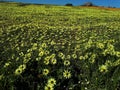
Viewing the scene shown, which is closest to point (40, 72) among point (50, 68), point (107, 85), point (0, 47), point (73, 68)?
point (50, 68)

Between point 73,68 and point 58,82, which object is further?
point 73,68

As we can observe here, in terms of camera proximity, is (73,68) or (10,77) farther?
(73,68)

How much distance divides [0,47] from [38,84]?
7.15 meters

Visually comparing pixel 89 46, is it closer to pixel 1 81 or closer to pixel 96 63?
pixel 96 63

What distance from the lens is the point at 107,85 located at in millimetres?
7238

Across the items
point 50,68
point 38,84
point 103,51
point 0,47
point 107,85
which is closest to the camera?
point 107,85

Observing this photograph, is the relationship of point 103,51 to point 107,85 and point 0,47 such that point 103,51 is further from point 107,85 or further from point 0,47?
point 0,47

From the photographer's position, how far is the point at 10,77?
308 inches

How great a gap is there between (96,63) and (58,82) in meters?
1.16

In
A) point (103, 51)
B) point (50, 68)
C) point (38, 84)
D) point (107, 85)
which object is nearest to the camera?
point (107, 85)

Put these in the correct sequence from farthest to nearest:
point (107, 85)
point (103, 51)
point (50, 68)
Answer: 1. point (103, 51)
2. point (50, 68)
3. point (107, 85)

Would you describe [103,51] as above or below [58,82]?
above

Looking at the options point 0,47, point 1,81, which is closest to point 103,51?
point 1,81

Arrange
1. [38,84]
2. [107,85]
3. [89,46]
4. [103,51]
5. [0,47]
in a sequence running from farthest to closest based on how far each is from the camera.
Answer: [0,47] → [89,46] → [103,51] → [38,84] → [107,85]
